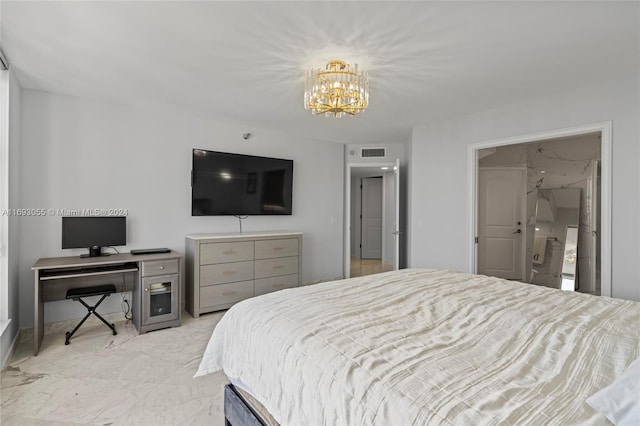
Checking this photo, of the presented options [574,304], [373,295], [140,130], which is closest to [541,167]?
[574,304]

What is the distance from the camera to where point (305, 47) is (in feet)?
7.05

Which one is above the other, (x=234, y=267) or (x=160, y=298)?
(x=234, y=267)

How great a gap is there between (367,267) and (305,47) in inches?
213

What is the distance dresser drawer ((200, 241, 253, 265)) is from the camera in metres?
3.53

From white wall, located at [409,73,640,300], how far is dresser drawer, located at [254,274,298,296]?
171cm

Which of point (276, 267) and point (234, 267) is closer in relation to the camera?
point (234, 267)

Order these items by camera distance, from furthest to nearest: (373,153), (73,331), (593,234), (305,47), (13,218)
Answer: (373,153)
(593,234)
(73,331)
(13,218)
(305,47)

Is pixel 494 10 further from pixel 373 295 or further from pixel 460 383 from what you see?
pixel 460 383

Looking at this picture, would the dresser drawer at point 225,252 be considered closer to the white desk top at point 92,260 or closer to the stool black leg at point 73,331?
the white desk top at point 92,260

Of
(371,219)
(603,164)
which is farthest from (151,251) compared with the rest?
(371,219)

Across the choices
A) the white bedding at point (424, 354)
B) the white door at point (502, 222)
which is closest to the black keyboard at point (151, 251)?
the white bedding at point (424, 354)

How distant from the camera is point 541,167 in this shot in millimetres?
4969

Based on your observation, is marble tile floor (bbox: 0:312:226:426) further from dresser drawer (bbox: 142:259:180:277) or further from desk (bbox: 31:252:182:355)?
dresser drawer (bbox: 142:259:180:277)

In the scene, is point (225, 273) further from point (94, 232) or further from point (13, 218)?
point (13, 218)
